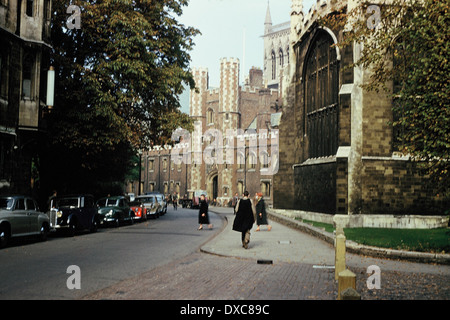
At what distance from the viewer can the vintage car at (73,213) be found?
19.3 m

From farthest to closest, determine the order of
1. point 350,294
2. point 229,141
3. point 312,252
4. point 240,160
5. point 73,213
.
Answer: point 229,141
point 240,160
point 73,213
point 312,252
point 350,294

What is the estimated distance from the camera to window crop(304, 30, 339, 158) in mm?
24453

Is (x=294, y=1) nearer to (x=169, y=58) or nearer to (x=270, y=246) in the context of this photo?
(x=169, y=58)

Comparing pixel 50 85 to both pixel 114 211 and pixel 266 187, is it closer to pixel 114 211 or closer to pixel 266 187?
pixel 114 211

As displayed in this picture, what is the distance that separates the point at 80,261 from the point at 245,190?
40.1 feet

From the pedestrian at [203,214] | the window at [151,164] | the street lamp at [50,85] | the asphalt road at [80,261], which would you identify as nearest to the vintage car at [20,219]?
the asphalt road at [80,261]

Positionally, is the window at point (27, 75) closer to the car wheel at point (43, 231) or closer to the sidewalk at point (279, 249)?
the car wheel at point (43, 231)

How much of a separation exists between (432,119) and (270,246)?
6020mm

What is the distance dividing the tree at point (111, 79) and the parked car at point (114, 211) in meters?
2.06

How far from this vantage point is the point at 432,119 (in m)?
12.4

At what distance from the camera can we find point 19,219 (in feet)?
51.7

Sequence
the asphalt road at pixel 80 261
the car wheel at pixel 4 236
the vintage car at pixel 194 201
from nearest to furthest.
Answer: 1. the asphalt road at pixel 80 261
2. the car wheel at pixel 4 236
3. the vintage car at pixel 194 201

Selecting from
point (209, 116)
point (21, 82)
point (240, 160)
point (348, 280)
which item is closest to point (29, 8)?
point (21, 82)

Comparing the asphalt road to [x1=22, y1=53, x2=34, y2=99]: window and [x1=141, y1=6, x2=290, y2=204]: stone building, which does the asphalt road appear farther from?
[x1=141, y1=6, x2=290, y2=204]: stone building
